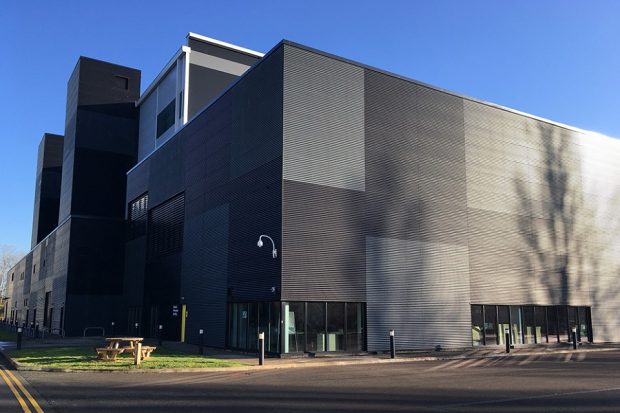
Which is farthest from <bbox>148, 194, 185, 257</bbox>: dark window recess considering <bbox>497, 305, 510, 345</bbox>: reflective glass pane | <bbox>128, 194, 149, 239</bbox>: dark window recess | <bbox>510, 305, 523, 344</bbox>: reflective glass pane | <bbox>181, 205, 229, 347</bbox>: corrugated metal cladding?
<bbox>510, 305, 523, 344</bbox>: reflective glass pane

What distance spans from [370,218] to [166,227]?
17.4 metres

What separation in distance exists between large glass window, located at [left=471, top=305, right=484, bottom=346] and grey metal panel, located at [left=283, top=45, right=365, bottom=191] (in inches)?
373

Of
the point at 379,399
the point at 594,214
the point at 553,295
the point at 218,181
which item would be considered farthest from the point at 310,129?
the point at 594,214

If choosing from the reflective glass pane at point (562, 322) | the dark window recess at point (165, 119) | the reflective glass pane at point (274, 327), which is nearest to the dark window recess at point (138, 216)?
the dark window recess at point (165, 119)

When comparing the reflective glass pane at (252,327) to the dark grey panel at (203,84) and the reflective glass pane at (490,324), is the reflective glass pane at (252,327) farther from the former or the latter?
the dark grey panel at (203,84)

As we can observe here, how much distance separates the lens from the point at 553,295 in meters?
32.7

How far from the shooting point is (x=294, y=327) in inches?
922

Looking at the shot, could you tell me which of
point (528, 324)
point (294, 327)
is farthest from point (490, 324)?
point (294, 327)

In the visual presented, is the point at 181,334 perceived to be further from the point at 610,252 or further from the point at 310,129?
the point at 610,252

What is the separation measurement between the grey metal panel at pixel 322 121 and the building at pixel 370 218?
0.07 metres

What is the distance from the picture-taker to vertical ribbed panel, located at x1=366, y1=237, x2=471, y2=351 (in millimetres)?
25672

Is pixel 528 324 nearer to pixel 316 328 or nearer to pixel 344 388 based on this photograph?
pixel 316 328

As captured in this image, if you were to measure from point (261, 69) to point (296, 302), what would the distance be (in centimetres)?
1127

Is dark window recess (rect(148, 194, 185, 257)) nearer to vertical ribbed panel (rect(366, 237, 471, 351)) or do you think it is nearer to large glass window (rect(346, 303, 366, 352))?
large glass window (rect(346, 303, 366, 352))
